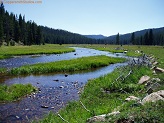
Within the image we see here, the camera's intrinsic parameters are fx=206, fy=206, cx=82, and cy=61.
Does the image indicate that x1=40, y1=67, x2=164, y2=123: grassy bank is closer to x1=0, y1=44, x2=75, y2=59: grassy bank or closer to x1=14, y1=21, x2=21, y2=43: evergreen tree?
x1=0, y1=44, x2=75, y2=59: grassy bank

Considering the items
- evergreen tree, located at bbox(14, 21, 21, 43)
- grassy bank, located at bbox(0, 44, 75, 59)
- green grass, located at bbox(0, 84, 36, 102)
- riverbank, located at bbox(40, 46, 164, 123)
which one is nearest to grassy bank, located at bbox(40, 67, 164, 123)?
riverbank, located at bbox(40, 46, 164, 123)

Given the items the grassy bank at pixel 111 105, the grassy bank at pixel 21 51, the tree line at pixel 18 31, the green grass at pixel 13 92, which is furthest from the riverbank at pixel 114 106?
the tree line at pixel 18 31

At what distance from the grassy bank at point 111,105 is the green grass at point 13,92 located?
603 centimetres

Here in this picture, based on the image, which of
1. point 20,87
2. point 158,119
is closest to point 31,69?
point 20,87

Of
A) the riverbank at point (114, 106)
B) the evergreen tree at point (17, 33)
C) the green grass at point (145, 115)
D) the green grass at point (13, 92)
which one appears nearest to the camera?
the green grass at point (145, 115)

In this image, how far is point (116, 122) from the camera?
10.8 metres

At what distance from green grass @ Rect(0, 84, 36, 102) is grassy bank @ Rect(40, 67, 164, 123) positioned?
603 cm

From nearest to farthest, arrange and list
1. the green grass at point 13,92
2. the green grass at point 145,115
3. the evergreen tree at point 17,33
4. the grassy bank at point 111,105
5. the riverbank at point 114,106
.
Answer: the green grass at point 145,115, the riverbank at point 114,106, the grassy bank at point 111,105, the green grass at point 13,92, the evergreen tree at point 17,33

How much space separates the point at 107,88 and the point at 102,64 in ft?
83.3

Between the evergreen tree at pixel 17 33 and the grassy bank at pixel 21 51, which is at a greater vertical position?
the evergreen tree at pixel 17 33

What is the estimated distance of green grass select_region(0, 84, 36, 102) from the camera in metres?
19.6

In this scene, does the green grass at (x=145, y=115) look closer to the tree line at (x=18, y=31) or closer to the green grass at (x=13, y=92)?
the green grass at (x=13, y=92)

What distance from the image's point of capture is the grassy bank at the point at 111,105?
428 inches

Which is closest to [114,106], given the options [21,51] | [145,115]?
[145,115]
